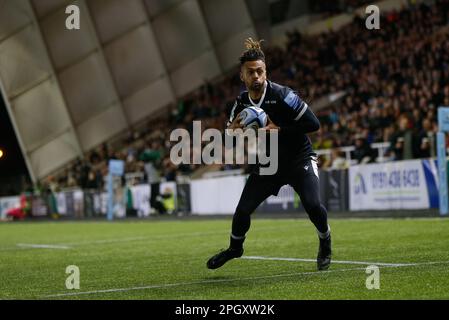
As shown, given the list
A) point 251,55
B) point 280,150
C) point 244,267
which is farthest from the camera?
point 244,267

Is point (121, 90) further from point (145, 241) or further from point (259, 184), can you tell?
point (259, 184)

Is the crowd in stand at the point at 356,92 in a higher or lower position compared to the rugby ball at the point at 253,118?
higher

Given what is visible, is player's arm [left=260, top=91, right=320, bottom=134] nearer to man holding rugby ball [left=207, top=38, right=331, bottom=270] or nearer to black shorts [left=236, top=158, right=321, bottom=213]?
man holding rugby ball [left=207, top=38, right=331, bottom=270]

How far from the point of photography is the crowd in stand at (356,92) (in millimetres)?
22688

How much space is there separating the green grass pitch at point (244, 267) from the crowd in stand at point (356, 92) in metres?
3.81

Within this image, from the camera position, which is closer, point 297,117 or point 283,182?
point 297,117

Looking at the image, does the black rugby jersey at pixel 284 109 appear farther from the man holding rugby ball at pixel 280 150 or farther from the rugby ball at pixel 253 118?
A: the rugby ball at pixel 253 118

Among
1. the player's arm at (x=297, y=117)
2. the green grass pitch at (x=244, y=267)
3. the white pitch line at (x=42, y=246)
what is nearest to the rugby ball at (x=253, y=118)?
the player's arm at (x=297, y=117)

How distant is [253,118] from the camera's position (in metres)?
7.81

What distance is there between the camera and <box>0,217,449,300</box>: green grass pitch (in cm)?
695

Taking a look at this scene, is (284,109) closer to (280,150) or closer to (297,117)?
(297,117)

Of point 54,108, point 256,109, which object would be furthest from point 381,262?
point 54,108

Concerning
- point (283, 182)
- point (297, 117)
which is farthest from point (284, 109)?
point (283, 182)

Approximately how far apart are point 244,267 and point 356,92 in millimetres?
20306
